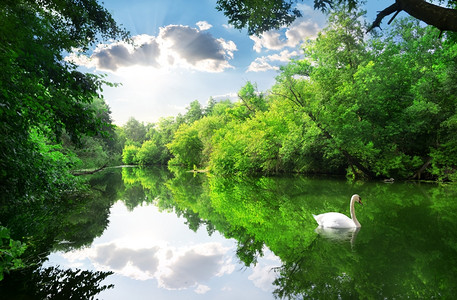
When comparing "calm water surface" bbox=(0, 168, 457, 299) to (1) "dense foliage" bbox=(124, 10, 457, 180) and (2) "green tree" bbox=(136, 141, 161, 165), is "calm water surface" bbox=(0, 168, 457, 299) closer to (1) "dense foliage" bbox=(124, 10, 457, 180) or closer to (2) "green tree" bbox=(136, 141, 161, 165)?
(1) "dense foliage" bbox=(124, 10, 457, 180)

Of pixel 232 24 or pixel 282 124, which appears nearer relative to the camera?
pixel 232 24

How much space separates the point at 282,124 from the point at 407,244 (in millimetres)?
21727

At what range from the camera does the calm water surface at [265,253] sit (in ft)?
13.5

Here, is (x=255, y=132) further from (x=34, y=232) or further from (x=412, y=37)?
(x=34, y=232)

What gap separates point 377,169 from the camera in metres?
21.0

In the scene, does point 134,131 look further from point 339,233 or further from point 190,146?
point 339,233

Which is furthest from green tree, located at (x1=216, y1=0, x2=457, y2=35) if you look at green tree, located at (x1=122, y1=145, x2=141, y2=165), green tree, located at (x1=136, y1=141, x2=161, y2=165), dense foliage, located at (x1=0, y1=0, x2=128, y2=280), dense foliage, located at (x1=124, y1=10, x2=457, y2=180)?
green tree, located at (x1=122, y1=145, x2=141, y2=165)

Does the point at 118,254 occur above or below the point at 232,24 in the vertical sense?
below

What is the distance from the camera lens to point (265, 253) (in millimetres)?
5637

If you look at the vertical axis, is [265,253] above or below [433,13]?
below

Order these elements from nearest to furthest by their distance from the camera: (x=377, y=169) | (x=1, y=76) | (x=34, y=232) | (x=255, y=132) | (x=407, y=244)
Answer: (x=1, y=76)
(x=407, y=244)
(x=34, y=232)
(x=377, y=169)
(x=255, y=132)

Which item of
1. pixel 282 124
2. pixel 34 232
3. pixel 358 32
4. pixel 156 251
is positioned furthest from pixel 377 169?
pixel 34 232

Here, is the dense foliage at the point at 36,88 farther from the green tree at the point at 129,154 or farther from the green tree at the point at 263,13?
the green tree at the point at 129,154

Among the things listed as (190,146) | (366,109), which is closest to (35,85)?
(366,109)
